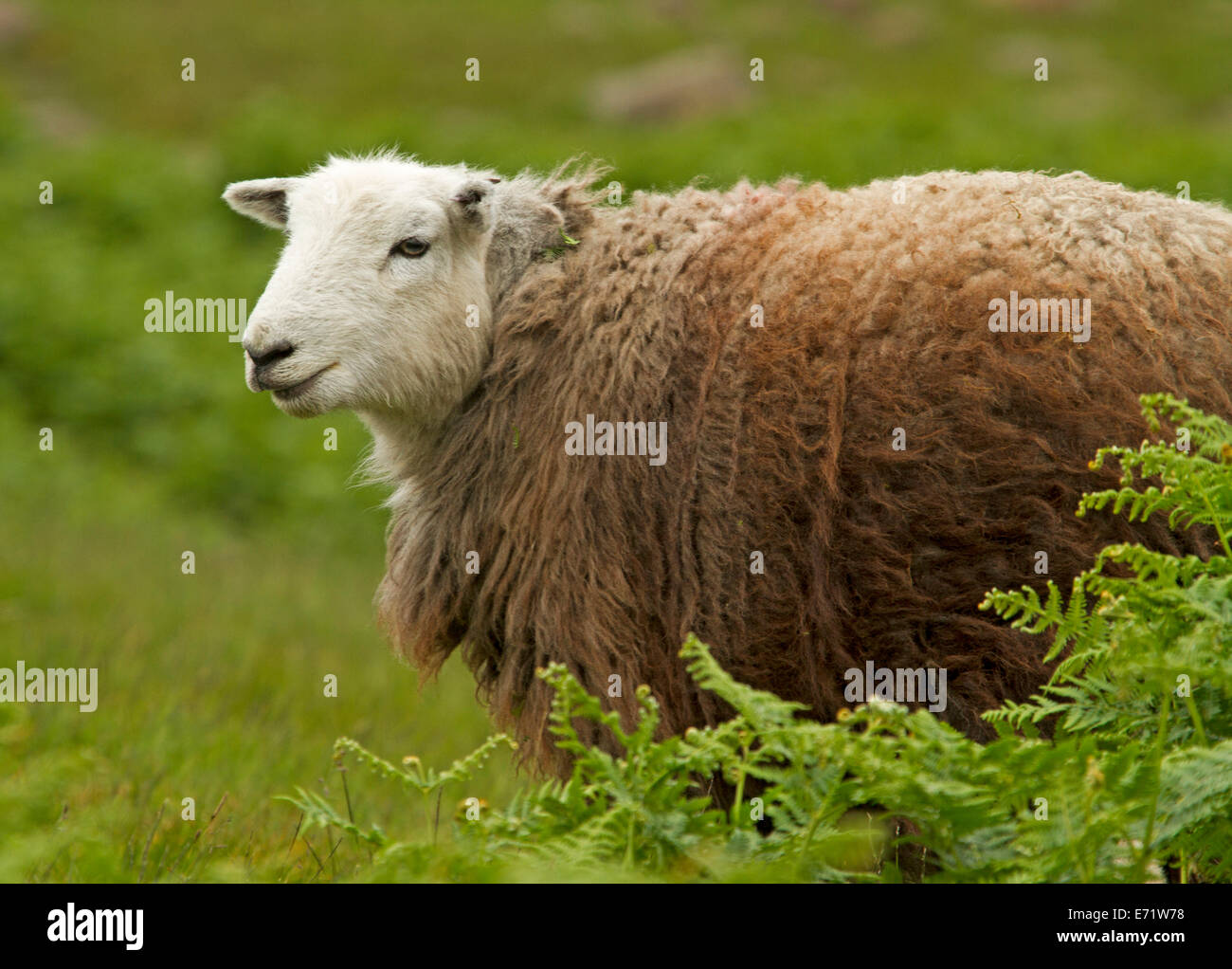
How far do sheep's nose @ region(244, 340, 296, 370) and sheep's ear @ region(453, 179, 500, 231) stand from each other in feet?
2.79

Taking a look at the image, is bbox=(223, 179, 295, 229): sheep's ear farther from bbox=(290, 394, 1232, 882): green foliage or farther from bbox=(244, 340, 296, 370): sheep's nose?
bbox=(290, 394, 1232, 882): green foliage

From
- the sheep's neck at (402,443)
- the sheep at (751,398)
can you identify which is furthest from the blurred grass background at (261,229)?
the sheep's neck at (402,443)

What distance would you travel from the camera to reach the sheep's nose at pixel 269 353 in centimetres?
472

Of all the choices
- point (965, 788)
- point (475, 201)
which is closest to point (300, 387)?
point (475, 201)

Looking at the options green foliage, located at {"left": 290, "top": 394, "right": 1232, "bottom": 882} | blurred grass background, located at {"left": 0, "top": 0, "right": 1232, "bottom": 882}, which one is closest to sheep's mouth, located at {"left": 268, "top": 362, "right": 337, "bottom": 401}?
blurred grass background, located at {"left": 0, "top": 0, "right": 1232, "bottom": 882}

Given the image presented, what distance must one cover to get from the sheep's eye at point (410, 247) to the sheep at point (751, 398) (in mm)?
17

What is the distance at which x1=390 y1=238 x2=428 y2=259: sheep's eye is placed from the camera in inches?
197

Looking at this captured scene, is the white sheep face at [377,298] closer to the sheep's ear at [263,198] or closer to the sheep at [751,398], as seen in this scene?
the sheep at [751,398]

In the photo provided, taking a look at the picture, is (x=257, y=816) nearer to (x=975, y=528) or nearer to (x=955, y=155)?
(x=975, y=528)

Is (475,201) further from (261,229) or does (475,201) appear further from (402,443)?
(261,229)

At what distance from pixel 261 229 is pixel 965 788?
21210 millimetres

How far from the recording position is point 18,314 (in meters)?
16.6

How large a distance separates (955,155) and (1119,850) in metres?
19.5

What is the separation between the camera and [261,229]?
22.4 m
